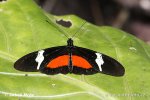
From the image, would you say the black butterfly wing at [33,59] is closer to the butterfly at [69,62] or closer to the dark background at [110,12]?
the butterfly at [69,62]

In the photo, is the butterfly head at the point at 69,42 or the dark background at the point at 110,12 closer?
the butterfly head at the point at 69,42

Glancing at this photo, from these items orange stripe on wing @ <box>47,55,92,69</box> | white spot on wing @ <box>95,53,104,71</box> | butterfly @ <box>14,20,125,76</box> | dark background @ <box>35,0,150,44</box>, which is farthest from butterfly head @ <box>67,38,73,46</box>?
dark background @ <box>35,0,150,44</box>

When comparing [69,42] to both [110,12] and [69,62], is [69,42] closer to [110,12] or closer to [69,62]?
[69,62]

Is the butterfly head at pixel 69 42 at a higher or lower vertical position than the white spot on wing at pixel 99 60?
higher

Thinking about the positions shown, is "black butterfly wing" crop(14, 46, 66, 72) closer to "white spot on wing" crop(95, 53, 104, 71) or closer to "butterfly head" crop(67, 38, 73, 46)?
"butterfly head" crop(67, 38, 73, 46)

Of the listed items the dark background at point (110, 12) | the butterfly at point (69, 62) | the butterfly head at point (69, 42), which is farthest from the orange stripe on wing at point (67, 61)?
the dark background at point (110, 12)

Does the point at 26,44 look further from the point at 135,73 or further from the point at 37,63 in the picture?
the point at 135,73

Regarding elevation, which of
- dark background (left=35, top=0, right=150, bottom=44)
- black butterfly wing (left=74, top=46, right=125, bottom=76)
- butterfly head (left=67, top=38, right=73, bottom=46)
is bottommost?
black butterfly wing (left=74, top=46, right=125, bottom=76)

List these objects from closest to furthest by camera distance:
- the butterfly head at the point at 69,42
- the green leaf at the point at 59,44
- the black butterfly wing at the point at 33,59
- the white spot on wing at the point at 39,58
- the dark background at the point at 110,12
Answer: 1. the green leaf at the point at 59,44
2. the black butterfly wing at the point at 33,59
3. the white spot on wing at the point at 39,58
4. the butterfly head at the point at 69,42
5. the dark background at the point at 110,12
